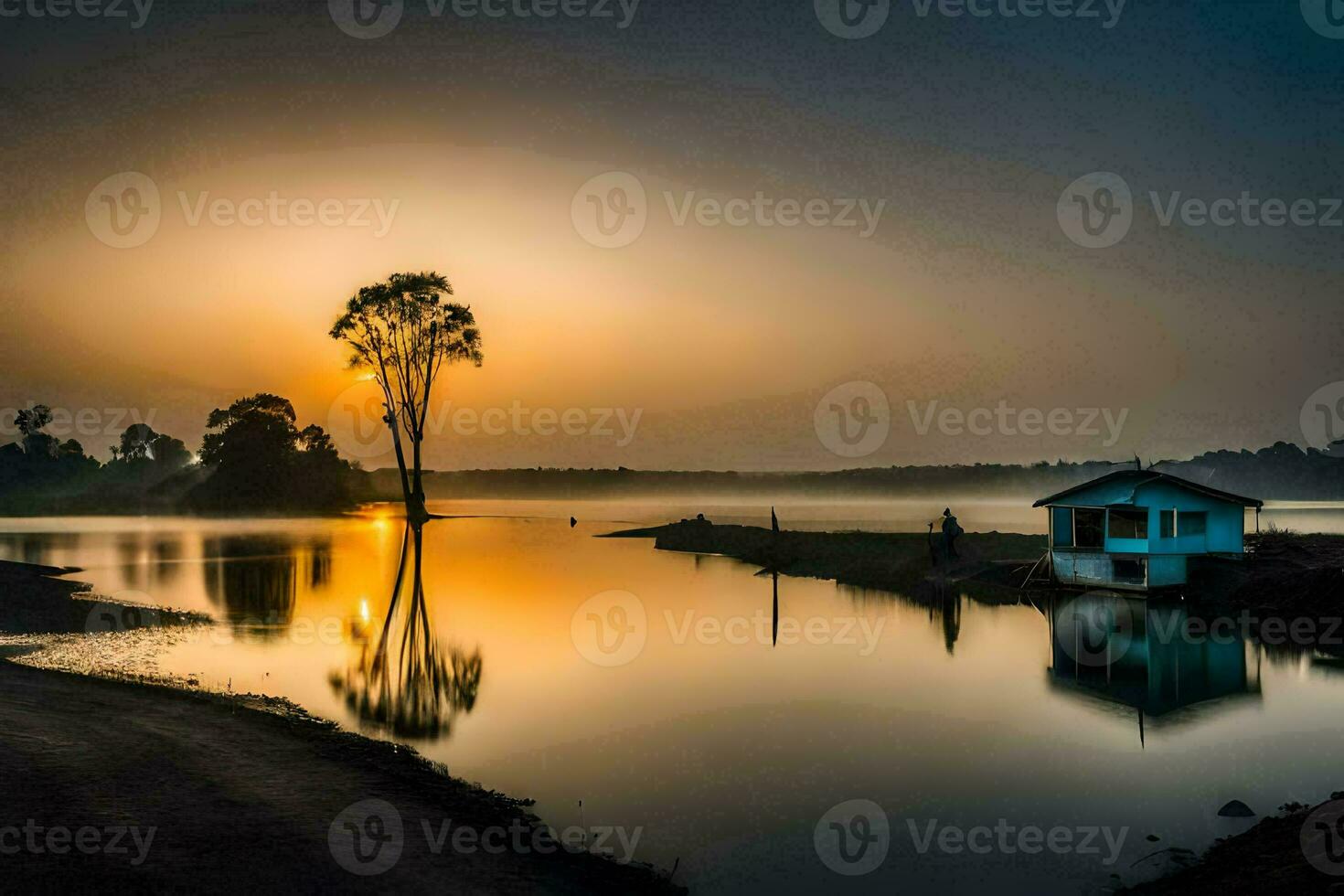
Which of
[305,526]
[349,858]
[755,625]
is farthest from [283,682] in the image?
[305,526]

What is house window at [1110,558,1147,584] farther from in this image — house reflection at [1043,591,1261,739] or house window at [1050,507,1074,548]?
house window at [1050,507,1074,548]

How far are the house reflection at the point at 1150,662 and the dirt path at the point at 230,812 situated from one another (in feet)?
47.9

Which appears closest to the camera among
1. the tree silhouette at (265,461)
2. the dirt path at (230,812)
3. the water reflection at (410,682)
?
the dirt path at (230,812)

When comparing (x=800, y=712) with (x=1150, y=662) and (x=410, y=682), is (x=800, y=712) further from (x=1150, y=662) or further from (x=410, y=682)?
(x=1150, y=662)

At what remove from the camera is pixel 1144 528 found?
36156 millimetres

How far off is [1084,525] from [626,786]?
30.5 m

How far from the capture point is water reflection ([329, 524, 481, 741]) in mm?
17844

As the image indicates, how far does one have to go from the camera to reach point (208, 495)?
4567 inches

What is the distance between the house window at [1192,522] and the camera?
36.2 metres

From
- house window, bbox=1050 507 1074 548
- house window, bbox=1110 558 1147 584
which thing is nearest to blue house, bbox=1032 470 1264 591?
house window, bbox=1110 558 1147 584

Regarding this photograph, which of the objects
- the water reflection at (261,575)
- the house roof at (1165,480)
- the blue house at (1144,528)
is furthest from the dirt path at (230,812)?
the blue house at (1144,528)

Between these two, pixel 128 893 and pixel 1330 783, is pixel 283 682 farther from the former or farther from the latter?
pixel 1330 783

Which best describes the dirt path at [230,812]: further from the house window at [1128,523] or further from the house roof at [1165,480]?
the house window at [1128,523]

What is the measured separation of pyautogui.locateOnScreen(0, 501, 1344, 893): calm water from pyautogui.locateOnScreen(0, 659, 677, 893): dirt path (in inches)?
54.3
